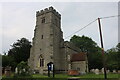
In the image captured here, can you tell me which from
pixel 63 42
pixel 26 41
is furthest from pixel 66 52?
pixel 26 41

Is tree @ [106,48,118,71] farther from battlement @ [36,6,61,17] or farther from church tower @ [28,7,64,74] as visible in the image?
battlement @ [36,6,61,17]

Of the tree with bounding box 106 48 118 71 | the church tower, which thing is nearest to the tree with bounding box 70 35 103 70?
the tree with bounding box 106 48 118 71

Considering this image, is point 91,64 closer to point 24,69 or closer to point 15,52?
point 15,52

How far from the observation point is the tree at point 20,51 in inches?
2157

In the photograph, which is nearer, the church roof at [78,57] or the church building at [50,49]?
the church building at [50,49]

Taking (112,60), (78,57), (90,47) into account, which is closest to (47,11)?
(78,57)

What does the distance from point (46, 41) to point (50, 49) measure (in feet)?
9.23

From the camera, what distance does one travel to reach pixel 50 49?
42.4 meters

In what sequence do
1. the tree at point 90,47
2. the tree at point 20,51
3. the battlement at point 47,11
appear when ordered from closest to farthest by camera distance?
the battlement at point 47,11 → the tree at point 20,51 → the tree at point 90,47

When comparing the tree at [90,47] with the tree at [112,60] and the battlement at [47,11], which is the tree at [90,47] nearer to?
the tree at [112,60]

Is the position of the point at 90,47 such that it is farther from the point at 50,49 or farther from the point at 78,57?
the point at 50,49

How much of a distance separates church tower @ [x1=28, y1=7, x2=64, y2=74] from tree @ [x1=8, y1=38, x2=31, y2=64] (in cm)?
980

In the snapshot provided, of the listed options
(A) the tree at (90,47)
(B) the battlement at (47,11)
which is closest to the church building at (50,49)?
(B) the battlement at (47,11)

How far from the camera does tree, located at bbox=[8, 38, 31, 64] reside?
54.8m
